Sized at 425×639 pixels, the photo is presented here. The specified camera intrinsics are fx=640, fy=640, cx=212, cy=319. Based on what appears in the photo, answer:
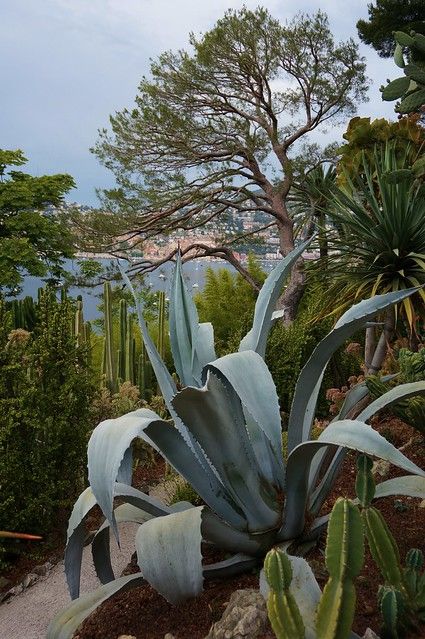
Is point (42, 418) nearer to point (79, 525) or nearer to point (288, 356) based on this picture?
point (79, 525)

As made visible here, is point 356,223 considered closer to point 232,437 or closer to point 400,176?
Result: point 400,176

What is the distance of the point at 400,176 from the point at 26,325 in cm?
499

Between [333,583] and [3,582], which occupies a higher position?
[333,583]

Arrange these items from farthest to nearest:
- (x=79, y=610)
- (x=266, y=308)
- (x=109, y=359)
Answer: (x=109, y=359) → (x=266, y=308) → (x=79, y=610)

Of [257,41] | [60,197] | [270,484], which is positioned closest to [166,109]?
[257,41]

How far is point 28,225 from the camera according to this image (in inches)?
722

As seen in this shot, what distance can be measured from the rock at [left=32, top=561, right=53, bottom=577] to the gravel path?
3 cm

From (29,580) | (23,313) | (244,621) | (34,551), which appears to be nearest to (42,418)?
(34,551)

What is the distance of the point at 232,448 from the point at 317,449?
0.29 m

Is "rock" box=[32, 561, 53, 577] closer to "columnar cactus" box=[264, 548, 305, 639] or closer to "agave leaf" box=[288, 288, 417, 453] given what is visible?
"agave leaf" box=[288, 288, 417, 453]

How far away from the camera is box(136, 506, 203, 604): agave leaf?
1.80 meters

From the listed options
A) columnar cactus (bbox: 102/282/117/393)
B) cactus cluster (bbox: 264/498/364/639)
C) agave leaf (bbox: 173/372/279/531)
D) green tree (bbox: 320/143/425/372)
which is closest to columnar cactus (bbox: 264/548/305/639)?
cactus cluster (bbox: 264/498/364/639)

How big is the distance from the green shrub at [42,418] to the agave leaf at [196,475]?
182cm

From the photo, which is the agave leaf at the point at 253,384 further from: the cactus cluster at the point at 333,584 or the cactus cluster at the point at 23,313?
the cactus cluster at the point at 23,313
